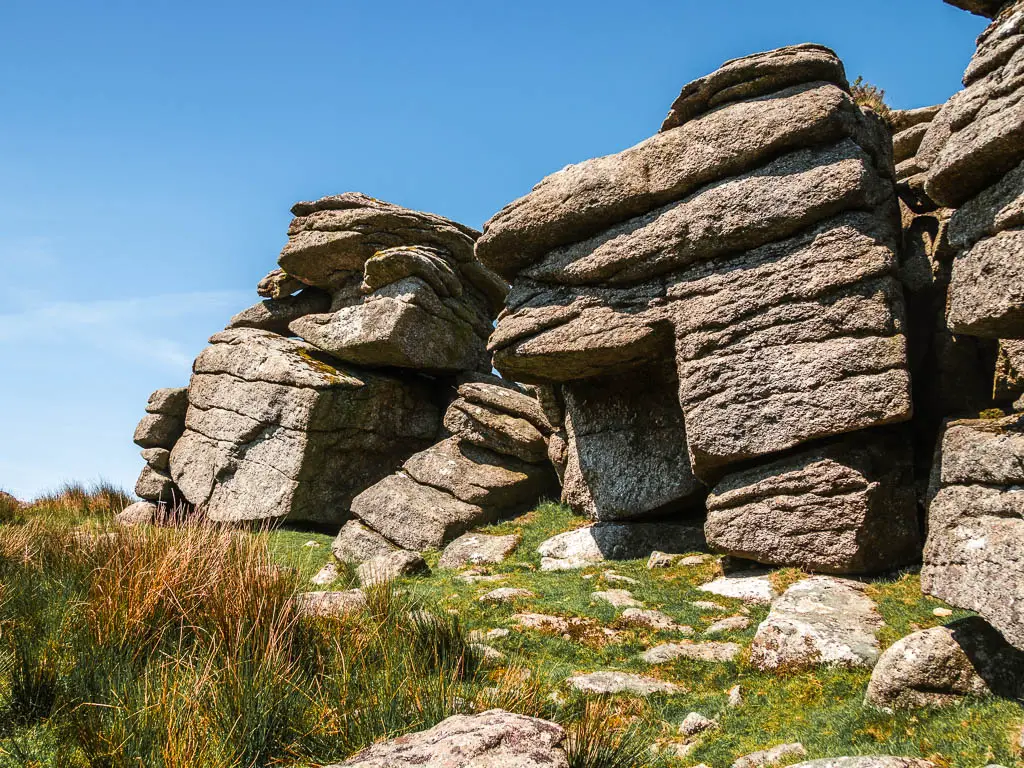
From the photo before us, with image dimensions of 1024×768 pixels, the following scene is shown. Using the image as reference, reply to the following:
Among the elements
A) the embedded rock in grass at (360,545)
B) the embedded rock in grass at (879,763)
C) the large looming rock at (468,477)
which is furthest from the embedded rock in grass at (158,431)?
the embedded rock in grass at (879,763)

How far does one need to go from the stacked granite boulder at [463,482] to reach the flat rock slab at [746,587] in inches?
308

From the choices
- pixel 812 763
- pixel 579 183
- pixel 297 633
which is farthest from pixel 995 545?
pixel 579 183

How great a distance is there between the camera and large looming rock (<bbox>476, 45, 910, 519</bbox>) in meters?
12.1

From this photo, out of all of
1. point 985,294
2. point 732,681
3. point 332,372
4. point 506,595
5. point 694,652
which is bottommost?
point 732,681

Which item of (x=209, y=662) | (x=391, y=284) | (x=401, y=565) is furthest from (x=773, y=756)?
(x=391, y=284)

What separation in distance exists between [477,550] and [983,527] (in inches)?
431

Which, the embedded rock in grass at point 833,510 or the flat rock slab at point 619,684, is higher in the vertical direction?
the embedded rock in grass at point 833,510

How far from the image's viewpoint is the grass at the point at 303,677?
19.9 ft

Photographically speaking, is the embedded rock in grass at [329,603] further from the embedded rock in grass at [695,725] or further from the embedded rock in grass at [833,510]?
the embedded rock in grass at [833,510]

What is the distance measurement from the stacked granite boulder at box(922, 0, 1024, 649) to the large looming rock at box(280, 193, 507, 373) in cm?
1534

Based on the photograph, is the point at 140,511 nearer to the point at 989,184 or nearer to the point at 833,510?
the point at 833,510

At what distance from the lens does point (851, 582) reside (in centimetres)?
1127

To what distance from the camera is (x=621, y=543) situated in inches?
617

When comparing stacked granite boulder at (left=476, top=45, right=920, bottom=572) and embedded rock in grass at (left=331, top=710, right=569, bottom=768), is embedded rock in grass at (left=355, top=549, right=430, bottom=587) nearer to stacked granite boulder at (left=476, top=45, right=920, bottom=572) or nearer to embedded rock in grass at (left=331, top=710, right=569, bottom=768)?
stacked granite boulder at (left=476, top=45, right=920, bottom=572)
